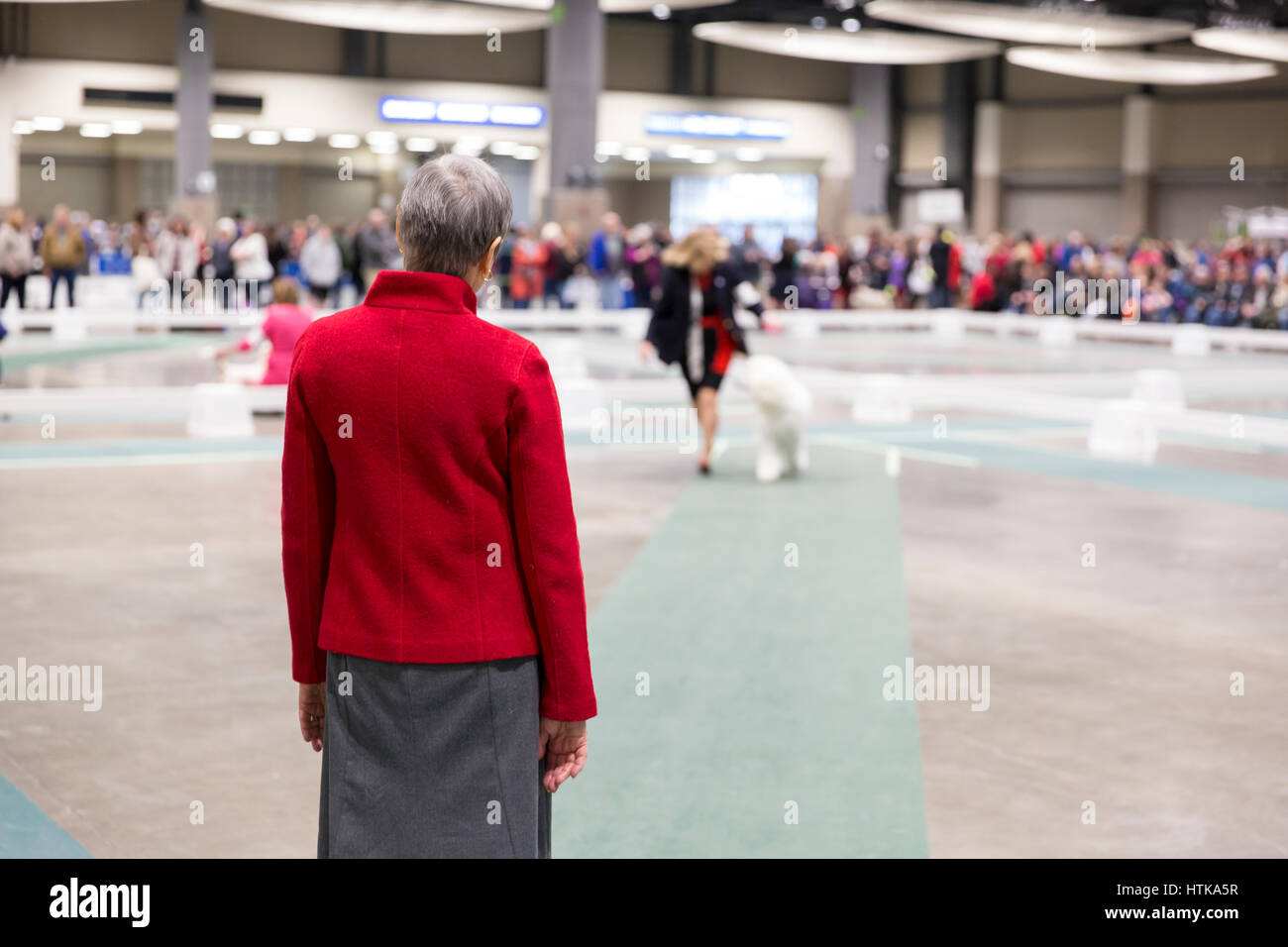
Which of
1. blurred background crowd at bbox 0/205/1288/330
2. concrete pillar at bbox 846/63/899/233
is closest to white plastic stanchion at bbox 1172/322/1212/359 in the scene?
blurred background crowd at bbox 0/205/1288/330

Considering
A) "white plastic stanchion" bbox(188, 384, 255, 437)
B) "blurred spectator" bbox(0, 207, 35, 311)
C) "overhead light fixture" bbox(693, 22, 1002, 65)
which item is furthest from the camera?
"overhead light fixture" bbox(693, 22, 1002, 65)

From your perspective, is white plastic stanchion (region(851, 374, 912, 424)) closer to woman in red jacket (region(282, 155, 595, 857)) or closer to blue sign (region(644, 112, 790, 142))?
woman in red jacket (region(282, 155, 595, 857))

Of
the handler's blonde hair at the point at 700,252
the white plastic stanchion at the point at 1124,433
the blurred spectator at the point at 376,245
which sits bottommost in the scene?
the white plastic stanchion at the point at 1124,433

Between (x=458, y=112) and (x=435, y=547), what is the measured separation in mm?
37760

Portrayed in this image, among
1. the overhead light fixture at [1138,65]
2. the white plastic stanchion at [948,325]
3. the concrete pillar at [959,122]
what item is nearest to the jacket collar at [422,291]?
the white plastic stanchion at [948,325]

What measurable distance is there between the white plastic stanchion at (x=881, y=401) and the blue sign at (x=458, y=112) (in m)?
26.2

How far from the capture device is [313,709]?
A: 2.79 meters

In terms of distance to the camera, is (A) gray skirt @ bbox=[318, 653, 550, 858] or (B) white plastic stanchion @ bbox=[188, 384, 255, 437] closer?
(A) gray skirt @ bbox=[318, 653, 550, 858]

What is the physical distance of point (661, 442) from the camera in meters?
13.0

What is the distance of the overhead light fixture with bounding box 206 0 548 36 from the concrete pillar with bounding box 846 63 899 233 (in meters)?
12.8

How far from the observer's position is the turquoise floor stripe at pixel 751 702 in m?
4.41

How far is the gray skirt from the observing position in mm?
2598

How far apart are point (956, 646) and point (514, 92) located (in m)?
35.2

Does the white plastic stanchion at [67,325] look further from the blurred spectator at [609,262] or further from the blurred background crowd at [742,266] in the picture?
the blurred spectator at [609,262]
